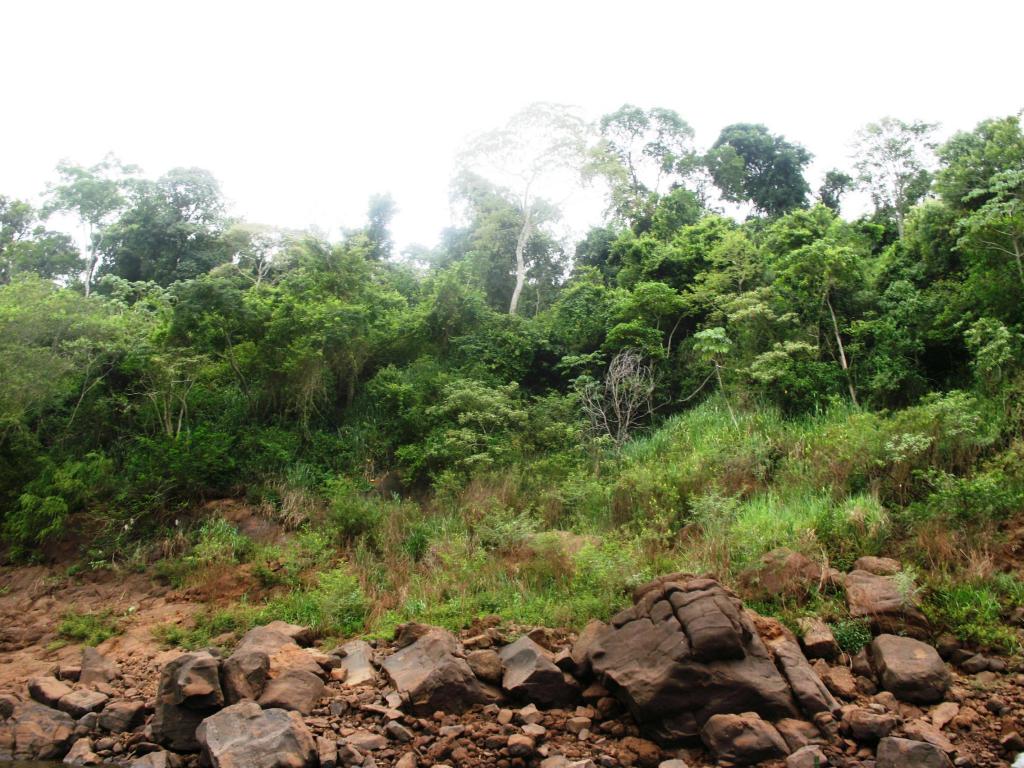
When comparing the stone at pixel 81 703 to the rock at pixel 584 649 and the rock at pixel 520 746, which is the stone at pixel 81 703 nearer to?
the rock at pixel 520 746

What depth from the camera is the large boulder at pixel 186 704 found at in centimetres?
634

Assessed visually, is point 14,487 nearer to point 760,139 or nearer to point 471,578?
point 471,578

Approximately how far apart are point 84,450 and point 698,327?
45.6ft

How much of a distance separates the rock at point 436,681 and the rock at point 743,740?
225 cm

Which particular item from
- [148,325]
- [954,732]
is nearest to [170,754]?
[954,732]

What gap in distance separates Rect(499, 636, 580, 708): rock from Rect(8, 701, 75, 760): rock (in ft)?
15.1

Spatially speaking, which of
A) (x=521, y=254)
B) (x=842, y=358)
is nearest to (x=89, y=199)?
(x=521, y=254)

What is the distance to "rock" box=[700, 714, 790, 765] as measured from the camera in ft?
17.3

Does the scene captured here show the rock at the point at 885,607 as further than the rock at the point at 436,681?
Yes

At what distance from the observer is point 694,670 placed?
5.81 metres

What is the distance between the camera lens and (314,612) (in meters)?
8.77

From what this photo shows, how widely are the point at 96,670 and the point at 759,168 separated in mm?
26383

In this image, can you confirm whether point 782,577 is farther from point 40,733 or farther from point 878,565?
point 40,733

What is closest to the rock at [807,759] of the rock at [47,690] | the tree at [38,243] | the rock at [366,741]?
the rock at [366,741]
